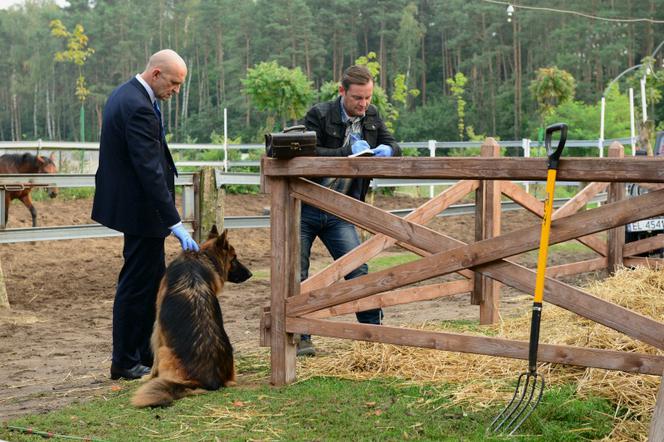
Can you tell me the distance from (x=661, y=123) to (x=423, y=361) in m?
47.6

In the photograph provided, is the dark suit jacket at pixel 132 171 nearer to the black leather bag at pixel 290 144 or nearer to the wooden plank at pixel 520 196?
the black leather bag at pixel 290 144

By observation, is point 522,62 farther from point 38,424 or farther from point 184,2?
point 38,424

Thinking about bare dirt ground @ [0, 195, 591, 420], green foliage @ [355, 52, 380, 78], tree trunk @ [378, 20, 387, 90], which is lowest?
bare dirt ground @ [0, 195, 591, 420]

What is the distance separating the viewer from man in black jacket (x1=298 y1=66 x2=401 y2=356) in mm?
6176

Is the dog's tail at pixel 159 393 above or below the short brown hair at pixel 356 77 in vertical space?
below

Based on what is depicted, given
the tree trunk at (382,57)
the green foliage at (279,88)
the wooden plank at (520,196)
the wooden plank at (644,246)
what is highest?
the tree trunk at (382,57)

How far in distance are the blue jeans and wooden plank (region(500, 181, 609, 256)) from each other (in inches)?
72.2

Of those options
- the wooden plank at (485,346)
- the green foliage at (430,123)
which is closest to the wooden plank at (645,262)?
the wooden plank at (485,346)

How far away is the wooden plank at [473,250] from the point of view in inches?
167

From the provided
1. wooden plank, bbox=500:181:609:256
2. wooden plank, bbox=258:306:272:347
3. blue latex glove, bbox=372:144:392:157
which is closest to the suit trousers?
wooden plank, bbox=258:306:272:347

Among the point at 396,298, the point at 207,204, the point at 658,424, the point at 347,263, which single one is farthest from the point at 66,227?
the point at 658,424

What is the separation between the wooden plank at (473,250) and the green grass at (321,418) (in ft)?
1.84

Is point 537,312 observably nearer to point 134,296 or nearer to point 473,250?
point 473,250

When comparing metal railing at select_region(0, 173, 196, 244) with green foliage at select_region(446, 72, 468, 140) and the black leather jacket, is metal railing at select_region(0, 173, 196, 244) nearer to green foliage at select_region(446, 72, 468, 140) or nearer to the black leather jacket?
the black leather jacket
